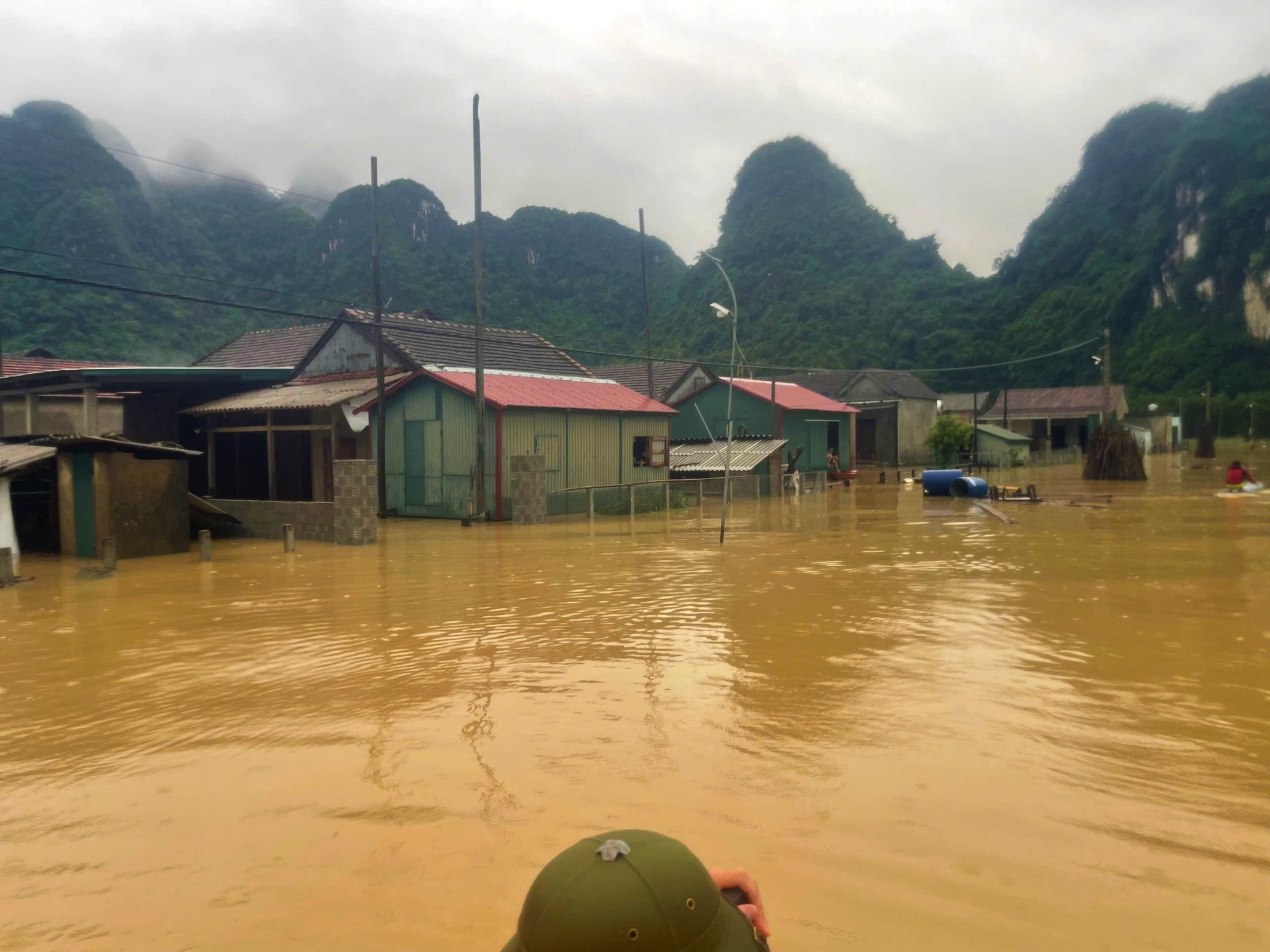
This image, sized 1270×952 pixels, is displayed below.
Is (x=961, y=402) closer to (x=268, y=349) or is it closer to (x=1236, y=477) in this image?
(x=1236, y=477)

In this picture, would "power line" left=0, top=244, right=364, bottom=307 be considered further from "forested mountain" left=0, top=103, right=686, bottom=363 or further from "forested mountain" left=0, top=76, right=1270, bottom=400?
"forested mountain" left=0, top=76, right=1270, bottom=400

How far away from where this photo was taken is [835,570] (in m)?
14.5

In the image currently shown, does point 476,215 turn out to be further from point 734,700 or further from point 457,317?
point 457,317

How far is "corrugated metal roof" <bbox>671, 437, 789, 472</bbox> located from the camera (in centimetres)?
3331

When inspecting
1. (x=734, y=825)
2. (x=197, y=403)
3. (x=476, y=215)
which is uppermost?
(x=476, y=215)

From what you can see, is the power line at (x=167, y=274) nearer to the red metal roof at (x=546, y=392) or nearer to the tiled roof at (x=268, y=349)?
the tiled roof at (x=268, y=349)

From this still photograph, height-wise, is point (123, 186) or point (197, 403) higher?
point (123, 186)

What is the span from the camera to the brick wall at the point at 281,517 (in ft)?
65.4

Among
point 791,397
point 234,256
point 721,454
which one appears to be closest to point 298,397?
point 721,454

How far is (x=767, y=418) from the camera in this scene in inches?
1551

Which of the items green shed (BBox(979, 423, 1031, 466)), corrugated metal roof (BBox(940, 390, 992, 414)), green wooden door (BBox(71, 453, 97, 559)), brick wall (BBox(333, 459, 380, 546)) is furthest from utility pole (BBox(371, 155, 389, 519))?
corrugated metal roof (BBox(940, 390, 992, 414))

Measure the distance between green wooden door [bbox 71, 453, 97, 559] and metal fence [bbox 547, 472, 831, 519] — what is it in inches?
396

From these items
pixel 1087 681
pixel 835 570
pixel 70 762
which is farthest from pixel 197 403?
pixel 1087 681

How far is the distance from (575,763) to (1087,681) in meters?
4.27
